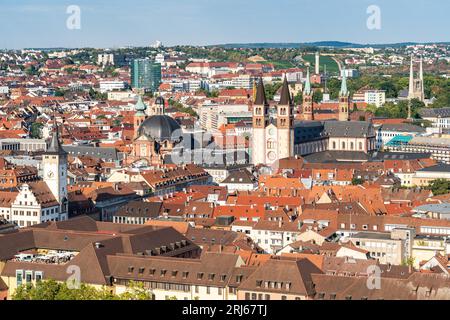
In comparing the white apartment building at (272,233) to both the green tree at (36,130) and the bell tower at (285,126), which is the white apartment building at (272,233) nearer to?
the bell tower at (285,126)

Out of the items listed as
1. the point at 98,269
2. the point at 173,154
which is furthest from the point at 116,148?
the point at 98,269

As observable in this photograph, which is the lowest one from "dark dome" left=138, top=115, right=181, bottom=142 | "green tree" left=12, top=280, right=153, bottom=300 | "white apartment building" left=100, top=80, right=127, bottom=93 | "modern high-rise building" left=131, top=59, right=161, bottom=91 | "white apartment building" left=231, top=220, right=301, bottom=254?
"white apartment building" left=231, top=220, right=301, bottom=254

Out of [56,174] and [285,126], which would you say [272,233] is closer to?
[56,174]

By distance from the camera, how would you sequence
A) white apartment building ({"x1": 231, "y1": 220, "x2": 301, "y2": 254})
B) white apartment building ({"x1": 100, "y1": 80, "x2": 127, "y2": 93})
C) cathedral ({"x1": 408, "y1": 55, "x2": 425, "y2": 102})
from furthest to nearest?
white apartment building ({"x1": 100, "y1": 80, "x2": 127, "y2": 93}), cathedral ({"x1": 408, "y1": 55, "x2": 425, "y2": 102}), white apartment building ({"x1": 231, "y1": 220, "x2": 301, "y2": 254})

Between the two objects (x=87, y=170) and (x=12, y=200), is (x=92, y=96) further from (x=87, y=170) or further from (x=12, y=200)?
(x=12, y=200)

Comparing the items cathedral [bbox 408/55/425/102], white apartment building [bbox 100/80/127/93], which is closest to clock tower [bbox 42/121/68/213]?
cathedral [bbox 408/55/425/102]

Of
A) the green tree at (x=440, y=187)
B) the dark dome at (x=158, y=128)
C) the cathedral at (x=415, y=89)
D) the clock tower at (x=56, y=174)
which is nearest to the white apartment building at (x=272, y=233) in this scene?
the clock tower at (x=56, y=174)

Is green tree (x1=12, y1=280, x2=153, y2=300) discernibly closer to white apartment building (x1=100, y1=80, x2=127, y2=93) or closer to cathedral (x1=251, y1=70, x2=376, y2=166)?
cathedral (x1=251, y1=70, x2=376, y2=166)
